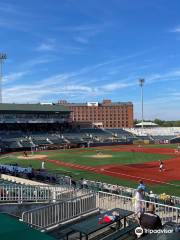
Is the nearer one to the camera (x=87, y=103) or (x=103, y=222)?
(x=103, y=222)

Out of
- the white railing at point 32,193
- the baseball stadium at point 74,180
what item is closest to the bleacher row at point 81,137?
the baseball stadium at point 74,180

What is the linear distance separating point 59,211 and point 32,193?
5.69 metres

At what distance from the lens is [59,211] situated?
14102 millimetres

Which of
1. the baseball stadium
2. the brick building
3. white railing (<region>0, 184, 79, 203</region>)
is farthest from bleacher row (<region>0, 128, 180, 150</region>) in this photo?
the brick building

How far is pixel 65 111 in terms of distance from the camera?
106 metres

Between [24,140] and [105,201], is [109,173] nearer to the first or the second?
[105,201]

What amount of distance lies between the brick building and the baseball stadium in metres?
67.0

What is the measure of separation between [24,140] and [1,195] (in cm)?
6465

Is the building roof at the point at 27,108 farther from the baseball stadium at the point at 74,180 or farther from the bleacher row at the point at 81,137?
the bleacher row at the point at 81,137

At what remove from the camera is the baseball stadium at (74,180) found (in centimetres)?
1275

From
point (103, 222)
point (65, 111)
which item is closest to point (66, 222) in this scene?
point (103, 222)

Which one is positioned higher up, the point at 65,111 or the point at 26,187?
the point at 65,111

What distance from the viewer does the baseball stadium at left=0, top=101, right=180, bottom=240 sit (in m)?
12.8
